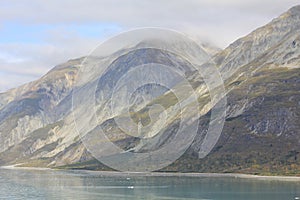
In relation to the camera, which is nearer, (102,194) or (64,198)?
(64,198)

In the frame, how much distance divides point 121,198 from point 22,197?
30.7 m

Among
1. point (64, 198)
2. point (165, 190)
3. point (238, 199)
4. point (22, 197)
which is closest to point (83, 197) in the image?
point (64, 198)

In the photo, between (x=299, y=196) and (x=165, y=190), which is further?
(x=165, y=190)

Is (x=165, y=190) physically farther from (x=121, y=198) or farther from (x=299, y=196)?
(x=299, y=196)

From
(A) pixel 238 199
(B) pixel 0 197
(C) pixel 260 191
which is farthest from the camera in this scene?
(C) pixel 260 191

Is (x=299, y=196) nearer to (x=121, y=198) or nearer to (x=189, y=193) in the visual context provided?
(x=189, y=193)

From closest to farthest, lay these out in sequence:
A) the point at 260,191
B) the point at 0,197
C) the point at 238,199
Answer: the point at 238,199
the point at 0,197
the point at 260,191

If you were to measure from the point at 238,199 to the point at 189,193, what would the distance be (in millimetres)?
24619

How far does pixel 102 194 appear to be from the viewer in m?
188

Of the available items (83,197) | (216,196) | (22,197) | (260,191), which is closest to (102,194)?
(83,197)

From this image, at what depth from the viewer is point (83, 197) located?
6964 inches

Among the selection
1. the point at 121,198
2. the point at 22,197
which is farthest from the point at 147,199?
the point at 22,197

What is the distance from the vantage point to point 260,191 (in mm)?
190125

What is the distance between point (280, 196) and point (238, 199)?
15.4 m
